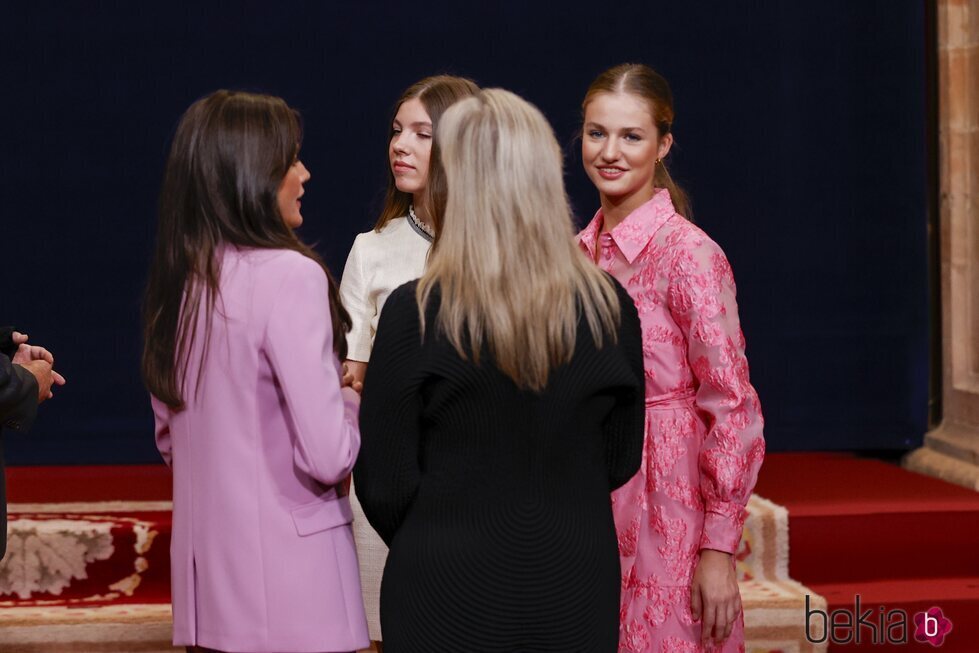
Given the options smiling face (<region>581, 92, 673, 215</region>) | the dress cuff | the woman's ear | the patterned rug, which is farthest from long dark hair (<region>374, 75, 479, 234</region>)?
the patterned rug

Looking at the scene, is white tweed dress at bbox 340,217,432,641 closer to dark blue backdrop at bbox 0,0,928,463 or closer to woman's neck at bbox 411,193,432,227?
woman's neck at bbox 411,193,432,227

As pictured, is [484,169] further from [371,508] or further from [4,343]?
[4,343]

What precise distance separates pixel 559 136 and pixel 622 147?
258cm

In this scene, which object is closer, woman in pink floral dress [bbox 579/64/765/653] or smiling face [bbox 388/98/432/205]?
woman in pink floral dress [bbox 579/64/765/653]

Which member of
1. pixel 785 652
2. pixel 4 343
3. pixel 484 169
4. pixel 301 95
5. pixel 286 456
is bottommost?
pixel 785 652

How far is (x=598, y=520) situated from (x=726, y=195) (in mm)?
3377

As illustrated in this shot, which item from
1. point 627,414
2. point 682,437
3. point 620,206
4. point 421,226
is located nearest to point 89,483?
point 421,226

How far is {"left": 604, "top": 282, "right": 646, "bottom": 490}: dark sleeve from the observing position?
5.78ft

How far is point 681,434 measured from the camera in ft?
7.03

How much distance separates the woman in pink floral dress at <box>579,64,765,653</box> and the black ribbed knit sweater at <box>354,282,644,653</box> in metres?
0.42

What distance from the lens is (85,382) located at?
4.73 metres

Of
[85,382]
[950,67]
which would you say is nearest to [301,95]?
[85,382]

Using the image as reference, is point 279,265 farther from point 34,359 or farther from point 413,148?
point 413,148
